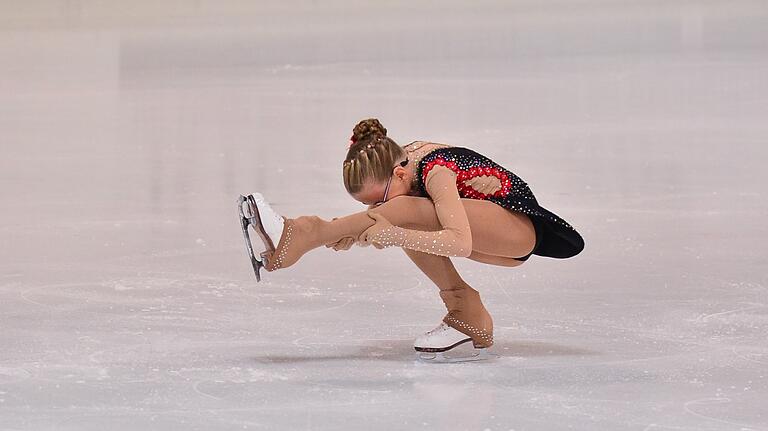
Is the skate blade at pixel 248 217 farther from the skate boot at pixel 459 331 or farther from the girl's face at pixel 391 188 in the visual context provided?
the skate boot at pixel 459 331

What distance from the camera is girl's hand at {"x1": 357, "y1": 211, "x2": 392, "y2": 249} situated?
8.45 ft

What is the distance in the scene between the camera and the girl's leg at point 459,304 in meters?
2.78

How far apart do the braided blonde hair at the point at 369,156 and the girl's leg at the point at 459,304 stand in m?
0.22

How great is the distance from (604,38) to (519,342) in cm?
939

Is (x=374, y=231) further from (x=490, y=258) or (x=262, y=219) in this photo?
(x=490, y=258)

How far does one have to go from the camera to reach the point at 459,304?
2793 millimetres

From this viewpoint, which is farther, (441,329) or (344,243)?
(441,329)

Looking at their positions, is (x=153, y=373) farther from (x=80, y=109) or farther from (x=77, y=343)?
(x=80, y=109)

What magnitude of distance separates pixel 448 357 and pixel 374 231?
13.8 inches

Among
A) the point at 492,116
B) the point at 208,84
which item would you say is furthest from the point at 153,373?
the point at 208,84

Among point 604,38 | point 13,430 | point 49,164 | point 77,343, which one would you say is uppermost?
point 604,38

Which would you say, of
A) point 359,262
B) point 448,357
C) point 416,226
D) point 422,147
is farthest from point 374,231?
point 359,262

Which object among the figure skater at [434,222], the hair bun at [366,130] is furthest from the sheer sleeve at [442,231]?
the hair bun at [366,130]

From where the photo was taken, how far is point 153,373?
263 cm
